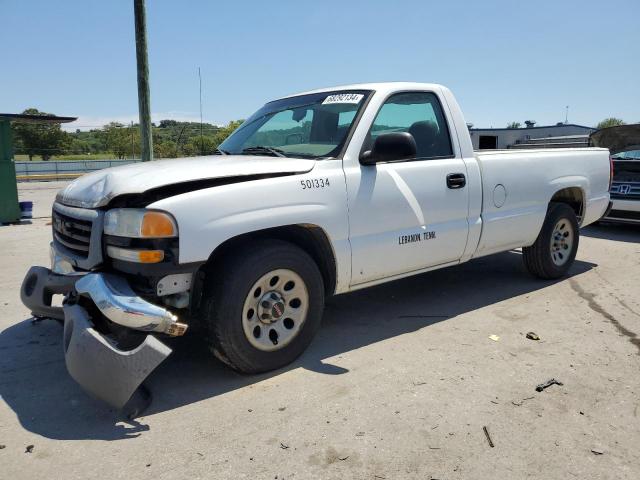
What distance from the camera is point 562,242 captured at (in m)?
5.74

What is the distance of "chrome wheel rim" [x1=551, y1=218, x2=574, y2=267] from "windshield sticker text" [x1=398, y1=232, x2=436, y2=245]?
2.13 m

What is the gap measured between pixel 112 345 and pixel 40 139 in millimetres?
47619

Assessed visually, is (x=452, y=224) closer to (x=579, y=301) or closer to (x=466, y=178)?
(x=466, y=178)

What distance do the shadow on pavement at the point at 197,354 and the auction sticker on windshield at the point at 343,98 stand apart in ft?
6.17

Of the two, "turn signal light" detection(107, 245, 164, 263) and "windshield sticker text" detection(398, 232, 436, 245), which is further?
"windshield sticker text" detection(398, 232, 436, 245)

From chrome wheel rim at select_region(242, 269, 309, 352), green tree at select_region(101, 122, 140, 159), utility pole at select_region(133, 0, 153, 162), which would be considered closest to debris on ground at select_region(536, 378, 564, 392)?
chrome wheel rim at select_region(242, 269, 309, 352)

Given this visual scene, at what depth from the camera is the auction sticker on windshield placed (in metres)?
4.06

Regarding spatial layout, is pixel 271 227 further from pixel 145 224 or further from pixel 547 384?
pixel 547 384

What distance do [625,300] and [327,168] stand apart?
3469mm

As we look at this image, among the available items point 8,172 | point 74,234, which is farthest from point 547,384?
point 8,172

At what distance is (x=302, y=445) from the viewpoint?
8.63 feet

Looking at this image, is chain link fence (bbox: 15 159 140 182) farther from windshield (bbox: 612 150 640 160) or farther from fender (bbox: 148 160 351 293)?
fender (bbox: 148 160 351 293)

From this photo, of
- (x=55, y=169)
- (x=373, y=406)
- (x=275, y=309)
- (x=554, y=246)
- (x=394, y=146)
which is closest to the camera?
(x=373, y=406)

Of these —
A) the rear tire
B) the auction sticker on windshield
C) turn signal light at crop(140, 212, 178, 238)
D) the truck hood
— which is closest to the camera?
turn signal light at crop(140, 212, 178, 238)
